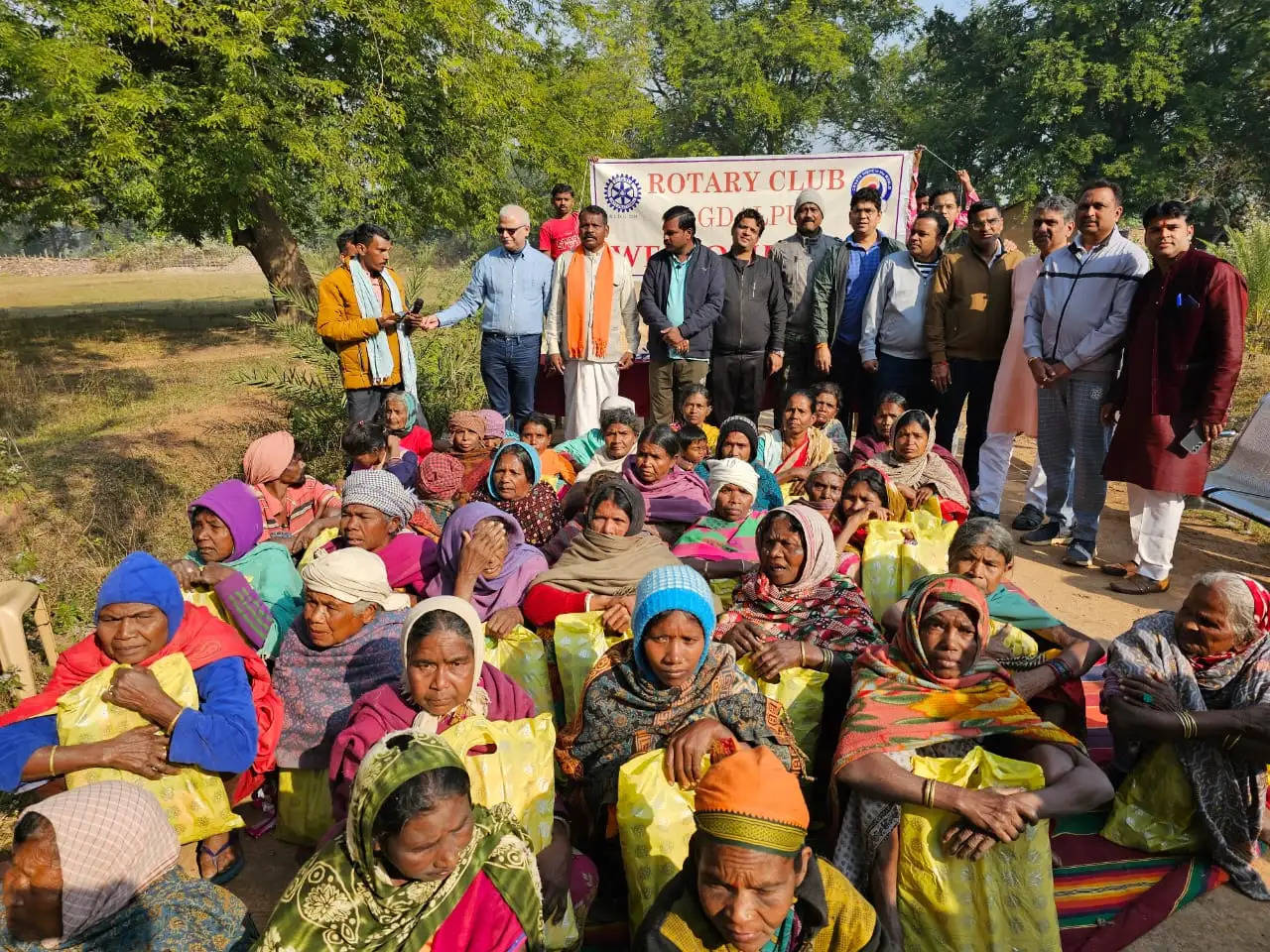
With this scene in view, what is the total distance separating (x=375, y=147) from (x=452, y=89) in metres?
2.02

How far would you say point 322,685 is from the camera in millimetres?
3141

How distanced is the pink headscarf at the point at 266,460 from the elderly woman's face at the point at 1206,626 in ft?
14.5

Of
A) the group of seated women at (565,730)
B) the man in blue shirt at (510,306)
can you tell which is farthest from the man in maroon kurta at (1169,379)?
the man in blue shirt at (510,306)

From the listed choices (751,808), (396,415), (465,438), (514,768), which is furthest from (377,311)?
(751,808)

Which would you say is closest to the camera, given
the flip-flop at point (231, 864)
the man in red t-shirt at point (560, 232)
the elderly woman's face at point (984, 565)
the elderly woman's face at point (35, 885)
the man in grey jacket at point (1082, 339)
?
the elderly woman's face at point (35, 885)

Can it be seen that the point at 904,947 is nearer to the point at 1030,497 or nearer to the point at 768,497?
the point at 768,497

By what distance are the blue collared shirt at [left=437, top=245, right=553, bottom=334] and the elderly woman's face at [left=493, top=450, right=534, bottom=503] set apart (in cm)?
230

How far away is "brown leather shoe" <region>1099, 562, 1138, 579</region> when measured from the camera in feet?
17.5

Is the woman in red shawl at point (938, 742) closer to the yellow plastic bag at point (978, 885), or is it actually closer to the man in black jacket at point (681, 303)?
the yellow plastic bag at point (978, 885)

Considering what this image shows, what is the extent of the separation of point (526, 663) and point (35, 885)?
1759 mm

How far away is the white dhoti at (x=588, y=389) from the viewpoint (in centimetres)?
718

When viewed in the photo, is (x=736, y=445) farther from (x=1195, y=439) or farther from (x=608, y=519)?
(x=1195, y=439)

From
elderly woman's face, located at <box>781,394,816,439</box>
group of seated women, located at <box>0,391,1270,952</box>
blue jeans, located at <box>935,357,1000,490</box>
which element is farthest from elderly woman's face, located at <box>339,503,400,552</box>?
blue jeans, located at <box>935,357,1000,490</box>

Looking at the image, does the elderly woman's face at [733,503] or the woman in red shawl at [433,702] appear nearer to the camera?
the woman in red shawl at [433,702]
